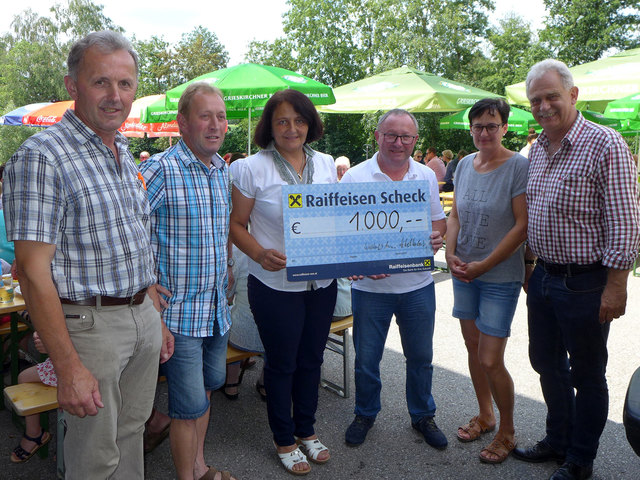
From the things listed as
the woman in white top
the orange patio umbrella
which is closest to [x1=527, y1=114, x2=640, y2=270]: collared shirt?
the woman in white top

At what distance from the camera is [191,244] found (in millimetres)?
2518

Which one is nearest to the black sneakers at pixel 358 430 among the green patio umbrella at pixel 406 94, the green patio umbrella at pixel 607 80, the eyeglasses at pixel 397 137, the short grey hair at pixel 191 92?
the eyeglasses at pixel 397 137

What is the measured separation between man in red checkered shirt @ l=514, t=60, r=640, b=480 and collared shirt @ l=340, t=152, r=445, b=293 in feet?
1.96

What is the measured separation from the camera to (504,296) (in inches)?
125

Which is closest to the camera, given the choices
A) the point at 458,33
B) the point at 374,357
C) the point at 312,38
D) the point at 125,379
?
the point at 125,379

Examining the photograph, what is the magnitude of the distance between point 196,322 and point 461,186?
1813 millimetres

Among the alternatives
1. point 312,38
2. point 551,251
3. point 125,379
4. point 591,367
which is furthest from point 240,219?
point 312,38

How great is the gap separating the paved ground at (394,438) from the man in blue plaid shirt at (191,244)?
756 millimetres

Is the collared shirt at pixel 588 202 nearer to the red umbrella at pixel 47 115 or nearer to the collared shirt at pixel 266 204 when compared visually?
the collared shirt at pixel 266 204

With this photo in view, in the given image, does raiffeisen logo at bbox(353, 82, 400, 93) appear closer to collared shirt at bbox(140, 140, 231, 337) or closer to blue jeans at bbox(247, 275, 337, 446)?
blue jeans at bbox(247, 275, 337, 446)

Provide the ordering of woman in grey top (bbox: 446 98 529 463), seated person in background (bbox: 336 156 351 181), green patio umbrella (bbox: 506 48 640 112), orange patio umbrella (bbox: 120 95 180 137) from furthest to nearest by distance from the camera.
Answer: orange patio umbrella (bbox: 120 95 180 137) < seated person in background (bbox: 336 156 351 181) < green patio umbrella (bbox: 506 48 640 112) < woman in grey top (bbox: 446 98 529 463)

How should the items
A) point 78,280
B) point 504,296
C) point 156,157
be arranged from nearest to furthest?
point 78,280 → point 156,157 → point 504,296

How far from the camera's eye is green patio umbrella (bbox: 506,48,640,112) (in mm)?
7039

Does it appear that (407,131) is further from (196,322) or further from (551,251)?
(196,322)
